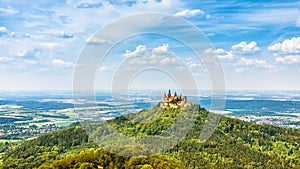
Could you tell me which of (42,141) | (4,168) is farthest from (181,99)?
(4,168)

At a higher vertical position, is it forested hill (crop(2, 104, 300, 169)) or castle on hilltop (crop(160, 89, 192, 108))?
castle on hilltop (crop(160, 89, 192, 108))

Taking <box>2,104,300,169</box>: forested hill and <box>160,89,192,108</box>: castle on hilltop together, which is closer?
<box>2,104,300,169</box>: forested hill

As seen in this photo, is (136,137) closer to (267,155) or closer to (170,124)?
(170,124)

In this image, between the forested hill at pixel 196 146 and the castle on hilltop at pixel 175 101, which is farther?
the castle on hilltop at pixel 175 101

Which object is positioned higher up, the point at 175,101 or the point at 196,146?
the point at 175,101
